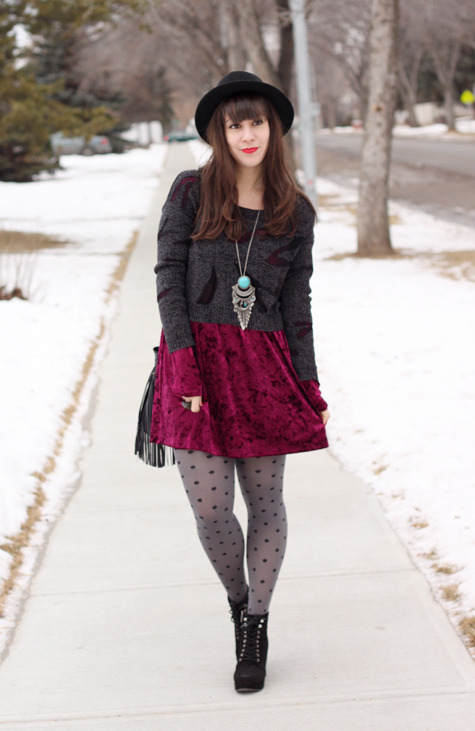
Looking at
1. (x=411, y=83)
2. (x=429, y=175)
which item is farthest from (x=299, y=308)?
(x=411, y=83)

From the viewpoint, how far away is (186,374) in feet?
9.34

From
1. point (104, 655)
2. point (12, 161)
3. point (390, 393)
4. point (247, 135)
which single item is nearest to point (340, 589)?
point (104, 655)

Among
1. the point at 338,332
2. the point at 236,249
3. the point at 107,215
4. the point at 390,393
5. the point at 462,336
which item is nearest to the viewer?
the point at 236,249

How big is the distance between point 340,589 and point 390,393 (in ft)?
9.08

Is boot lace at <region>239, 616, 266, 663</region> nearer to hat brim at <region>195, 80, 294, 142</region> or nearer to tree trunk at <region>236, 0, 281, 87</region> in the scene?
hat brim at <region>195, 80, 294, 142</region>

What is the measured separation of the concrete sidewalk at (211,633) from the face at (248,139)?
1.61 m

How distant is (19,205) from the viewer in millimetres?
24906

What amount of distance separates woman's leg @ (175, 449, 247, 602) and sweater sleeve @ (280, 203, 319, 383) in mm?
365

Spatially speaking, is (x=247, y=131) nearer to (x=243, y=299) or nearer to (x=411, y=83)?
(x=243, y=299)

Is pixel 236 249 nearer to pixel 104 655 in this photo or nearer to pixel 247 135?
pixel 247 135

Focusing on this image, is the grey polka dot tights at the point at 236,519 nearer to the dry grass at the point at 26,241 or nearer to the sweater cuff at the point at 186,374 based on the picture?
the sweater cuff at the point at 186,374

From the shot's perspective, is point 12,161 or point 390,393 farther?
point 12,161

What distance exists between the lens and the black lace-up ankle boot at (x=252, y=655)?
10.1ft

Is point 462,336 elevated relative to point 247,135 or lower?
lower
